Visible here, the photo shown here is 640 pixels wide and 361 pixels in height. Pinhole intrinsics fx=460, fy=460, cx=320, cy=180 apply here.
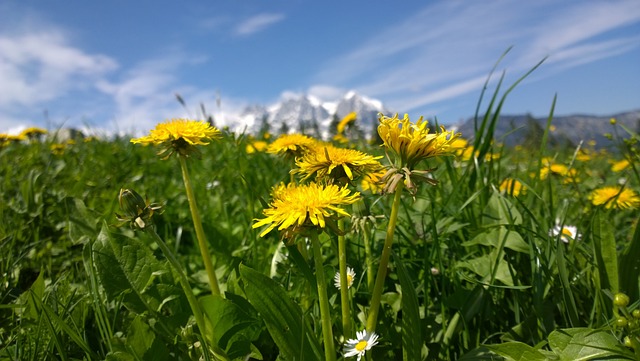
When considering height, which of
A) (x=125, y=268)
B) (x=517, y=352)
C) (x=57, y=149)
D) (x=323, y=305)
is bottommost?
(x=517, y=352)

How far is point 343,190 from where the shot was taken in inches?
44.2

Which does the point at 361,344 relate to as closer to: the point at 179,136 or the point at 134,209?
the point at 134,209

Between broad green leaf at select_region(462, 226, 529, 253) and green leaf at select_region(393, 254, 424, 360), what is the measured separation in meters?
0.52

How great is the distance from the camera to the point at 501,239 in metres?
1.63

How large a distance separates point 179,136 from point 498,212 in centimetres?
132

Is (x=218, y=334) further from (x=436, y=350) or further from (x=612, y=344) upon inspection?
(x=612, y=344)

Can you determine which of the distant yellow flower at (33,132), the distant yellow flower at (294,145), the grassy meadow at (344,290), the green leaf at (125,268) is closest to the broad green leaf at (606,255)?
the grassy meadow at (344,290)

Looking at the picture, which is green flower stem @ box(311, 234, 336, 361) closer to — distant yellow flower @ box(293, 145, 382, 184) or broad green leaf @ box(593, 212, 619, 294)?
distant yellow flower @ box(293, 145, 382, 184)

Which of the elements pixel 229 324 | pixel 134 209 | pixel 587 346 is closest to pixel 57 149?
pixel 134 209

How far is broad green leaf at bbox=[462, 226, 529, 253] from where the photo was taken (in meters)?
1.61

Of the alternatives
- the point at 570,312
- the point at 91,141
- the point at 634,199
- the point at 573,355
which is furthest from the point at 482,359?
the point at 91,141

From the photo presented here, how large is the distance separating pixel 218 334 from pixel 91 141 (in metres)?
5.55

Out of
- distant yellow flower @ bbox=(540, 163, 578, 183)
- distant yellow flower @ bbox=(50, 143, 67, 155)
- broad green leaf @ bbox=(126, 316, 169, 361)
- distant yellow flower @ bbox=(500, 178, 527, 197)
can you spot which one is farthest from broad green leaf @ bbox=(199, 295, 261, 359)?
distant yellow flower @ bbox=(50, 143, 67, 155)

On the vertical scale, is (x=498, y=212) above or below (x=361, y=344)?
above
